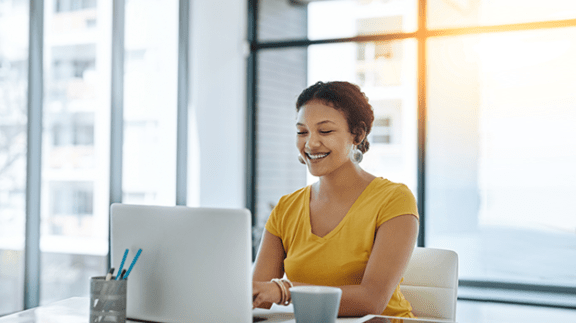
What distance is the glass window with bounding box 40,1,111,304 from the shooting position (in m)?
3.35


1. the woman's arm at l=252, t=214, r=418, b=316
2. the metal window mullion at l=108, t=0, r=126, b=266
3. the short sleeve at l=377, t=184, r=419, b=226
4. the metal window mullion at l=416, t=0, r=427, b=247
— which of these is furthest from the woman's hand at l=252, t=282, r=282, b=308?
the metal window mullion at l=416, t=0, r=427, b=247

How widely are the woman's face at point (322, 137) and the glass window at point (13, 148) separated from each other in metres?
2.08

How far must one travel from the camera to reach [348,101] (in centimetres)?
159

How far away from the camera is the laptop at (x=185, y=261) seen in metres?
1.06

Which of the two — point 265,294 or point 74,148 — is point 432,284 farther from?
point 74,148

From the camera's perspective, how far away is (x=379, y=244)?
145cm

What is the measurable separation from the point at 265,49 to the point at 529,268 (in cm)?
260

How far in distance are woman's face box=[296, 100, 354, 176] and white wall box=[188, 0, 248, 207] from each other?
2.80 metres

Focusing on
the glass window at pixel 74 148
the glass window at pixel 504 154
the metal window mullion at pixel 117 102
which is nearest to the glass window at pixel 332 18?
the glass window at pixel 504 154

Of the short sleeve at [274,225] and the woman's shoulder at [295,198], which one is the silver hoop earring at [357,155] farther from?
the short sleeve at [274,225]

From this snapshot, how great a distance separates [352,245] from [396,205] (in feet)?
0.52

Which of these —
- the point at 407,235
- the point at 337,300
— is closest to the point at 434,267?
the point at 407,235

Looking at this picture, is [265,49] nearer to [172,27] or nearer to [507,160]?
[172,27]

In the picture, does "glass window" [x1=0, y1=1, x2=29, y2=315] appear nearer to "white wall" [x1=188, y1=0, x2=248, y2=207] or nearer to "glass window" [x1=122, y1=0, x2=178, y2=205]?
"glass window" [x1=122, y1=0, x2=178, y2=205]
